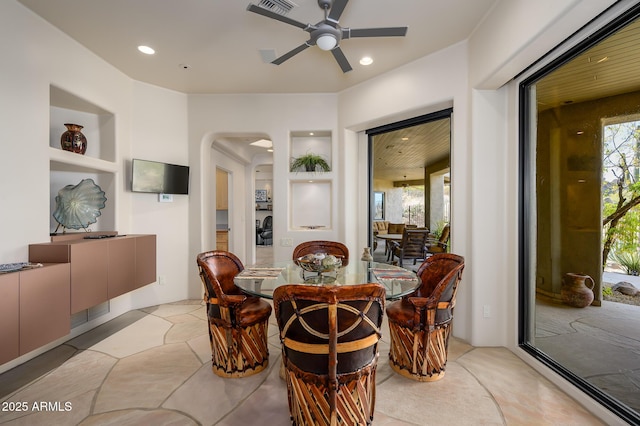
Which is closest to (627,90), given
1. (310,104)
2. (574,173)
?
(574,173)

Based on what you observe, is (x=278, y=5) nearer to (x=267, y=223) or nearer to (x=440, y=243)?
(x=440, y=243)

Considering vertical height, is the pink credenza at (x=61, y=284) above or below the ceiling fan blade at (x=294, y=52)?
below

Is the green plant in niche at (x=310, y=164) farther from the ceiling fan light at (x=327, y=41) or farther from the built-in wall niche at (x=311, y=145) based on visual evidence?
the ceiling fan light at (x=327, y=41)

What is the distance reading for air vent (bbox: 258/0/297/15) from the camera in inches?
84.2

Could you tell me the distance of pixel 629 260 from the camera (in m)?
1.85

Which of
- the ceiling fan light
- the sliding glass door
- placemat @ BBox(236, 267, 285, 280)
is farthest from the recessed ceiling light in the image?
the sliding glass door

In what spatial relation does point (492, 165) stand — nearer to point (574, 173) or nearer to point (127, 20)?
point (574, 173)

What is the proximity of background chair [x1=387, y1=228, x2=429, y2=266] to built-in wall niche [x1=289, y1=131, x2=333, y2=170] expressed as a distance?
180 cm

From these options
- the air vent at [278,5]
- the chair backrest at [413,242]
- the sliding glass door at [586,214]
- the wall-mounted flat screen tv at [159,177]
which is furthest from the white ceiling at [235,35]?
the chair backrest at [413,242]

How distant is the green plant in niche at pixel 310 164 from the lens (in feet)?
13.9

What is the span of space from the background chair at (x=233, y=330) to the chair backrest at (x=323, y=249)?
997mm

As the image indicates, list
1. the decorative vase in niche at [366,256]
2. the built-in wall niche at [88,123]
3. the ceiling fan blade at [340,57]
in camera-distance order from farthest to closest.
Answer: the built-in wall niche at [88,123] → the decorative vase in niche at [366,256] → the ceiling fan blade at [340,57]

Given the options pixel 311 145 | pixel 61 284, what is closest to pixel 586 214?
pixel 311 145

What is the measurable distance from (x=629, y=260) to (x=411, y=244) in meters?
2.98
